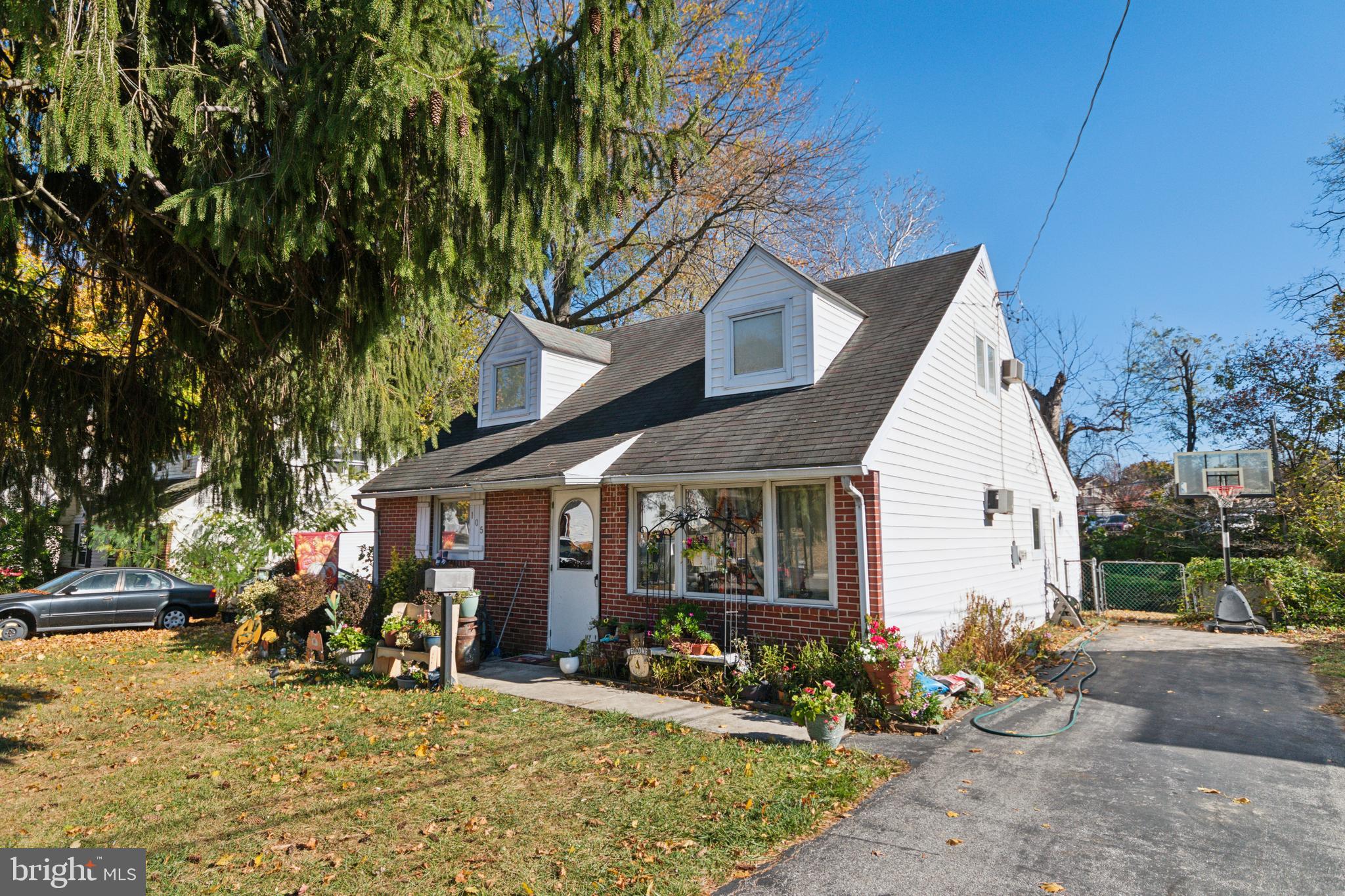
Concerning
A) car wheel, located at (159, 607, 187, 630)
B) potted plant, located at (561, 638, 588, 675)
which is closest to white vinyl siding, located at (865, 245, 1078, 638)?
potted plant, located at (561, 638, 588, 675)

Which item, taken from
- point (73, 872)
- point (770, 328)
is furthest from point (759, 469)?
point (73, 872)

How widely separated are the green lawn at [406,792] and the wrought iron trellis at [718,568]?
222cm

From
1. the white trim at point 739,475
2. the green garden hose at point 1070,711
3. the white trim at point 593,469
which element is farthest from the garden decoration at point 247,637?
the green garden hose at point 1070,711

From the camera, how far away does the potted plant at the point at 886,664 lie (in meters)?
7.85

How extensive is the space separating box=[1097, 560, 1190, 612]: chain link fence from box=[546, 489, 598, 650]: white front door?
1541 centimetres

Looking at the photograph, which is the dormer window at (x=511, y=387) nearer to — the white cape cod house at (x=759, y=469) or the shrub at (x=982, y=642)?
the white cape cod house at (x=759, y=469)

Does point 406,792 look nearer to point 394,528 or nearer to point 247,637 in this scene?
point 247,637

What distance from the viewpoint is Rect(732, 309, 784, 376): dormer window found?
442 inches

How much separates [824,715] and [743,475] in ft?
10.4

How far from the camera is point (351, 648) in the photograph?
11.2 m

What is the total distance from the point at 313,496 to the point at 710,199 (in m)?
14.5

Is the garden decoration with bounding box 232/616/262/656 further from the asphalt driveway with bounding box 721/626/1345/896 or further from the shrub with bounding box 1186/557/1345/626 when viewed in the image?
the shrub with bounding box 1186/557/1345/626

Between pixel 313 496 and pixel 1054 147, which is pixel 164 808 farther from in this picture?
pixel 1054 147

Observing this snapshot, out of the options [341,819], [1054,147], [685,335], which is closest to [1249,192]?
[1054,147]
